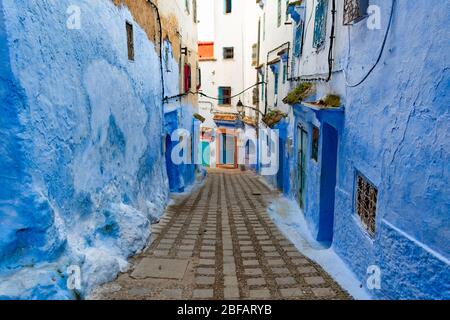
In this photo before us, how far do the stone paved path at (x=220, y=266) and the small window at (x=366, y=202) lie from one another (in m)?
0.99

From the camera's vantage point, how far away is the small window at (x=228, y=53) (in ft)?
94.2

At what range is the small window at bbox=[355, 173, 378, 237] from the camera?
16.9 ft

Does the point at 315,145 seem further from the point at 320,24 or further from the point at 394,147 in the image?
the point at 394,147

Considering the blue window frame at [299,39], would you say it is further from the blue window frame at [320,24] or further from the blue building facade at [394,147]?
the blue building facade at [394,147]

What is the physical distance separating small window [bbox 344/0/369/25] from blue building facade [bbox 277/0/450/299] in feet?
0.41

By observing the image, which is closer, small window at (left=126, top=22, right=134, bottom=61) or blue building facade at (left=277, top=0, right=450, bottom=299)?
blue building facade at (left=277, top=0, right=450, bottom=299)

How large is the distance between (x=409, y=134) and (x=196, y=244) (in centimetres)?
454

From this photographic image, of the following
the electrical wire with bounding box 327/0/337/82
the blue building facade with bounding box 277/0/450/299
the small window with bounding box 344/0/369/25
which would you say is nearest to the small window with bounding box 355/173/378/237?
the blue building facade with bounding box 277/0/450/299

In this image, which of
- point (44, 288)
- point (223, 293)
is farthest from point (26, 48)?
point (223, 293)

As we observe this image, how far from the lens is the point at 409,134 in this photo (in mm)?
3982

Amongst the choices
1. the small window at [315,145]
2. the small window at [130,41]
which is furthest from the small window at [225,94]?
the small window at [130,41]

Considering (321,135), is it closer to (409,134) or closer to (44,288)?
(409,134)

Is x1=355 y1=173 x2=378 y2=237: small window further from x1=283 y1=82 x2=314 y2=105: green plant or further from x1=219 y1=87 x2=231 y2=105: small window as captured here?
x1=219 y1=87 x2=231 y2=105: small window

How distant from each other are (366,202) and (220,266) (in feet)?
8.13
